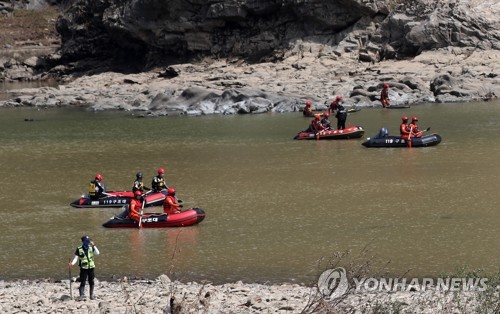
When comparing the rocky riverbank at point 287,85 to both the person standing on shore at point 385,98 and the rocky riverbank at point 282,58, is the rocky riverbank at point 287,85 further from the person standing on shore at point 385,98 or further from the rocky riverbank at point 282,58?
the person standing on shore at point 385,98

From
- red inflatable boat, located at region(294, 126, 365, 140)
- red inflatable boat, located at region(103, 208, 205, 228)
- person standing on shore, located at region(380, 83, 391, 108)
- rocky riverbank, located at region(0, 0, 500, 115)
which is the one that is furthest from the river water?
rocky riverbank, located at region(0, 0, 500, 115)

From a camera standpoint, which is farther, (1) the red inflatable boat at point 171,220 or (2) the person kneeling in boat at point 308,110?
(2) the person kneeling in boat at point 308,110

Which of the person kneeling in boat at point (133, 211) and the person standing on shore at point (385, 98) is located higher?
the person standing on shore at point (385, 98)

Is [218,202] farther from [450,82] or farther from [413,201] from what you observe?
[450,82]

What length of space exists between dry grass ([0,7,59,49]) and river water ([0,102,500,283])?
4637 cm

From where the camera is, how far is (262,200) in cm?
2769

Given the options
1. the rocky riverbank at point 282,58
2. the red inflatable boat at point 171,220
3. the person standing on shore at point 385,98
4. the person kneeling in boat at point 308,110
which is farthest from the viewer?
the rocky riverbank at point 282,58

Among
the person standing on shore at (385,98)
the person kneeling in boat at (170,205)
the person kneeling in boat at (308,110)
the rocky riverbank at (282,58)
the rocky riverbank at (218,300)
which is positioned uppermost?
the rocky riverbank at (282,58)

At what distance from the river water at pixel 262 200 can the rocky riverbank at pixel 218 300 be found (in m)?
1.21

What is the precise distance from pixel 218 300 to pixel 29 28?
268 feet

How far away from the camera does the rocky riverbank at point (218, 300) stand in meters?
15.5

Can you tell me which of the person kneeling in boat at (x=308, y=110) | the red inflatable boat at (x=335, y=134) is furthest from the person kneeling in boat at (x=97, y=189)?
the person kneeling in boat at (x=308, y=110)

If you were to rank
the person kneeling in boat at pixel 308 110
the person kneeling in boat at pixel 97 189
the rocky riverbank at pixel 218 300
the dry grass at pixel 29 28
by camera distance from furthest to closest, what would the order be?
the dry grass at pixel 29 28 < the person kneeling in boat at pixel 308 110 < the person kneeling in boat at pixel 97 189 < the rocky riverbank at pixel 218 300

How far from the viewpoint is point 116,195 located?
90.9 feet
